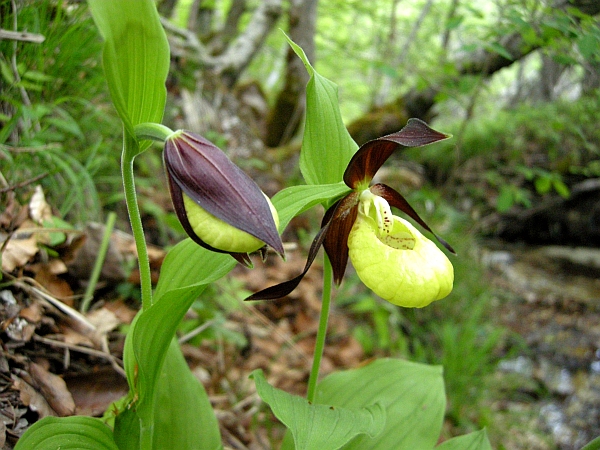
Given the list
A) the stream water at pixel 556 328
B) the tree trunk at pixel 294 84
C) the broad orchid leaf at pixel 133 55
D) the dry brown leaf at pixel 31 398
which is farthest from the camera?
the tree trunk at pixel 294 84

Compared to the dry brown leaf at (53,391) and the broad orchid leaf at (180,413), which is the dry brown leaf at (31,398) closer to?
the dry brown leaf at (53,391)

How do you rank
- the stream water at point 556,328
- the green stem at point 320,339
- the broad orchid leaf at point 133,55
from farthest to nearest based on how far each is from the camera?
the stream water at point 556,328
the green stem at point 320,339
the broad orchid leaf at point 133,55

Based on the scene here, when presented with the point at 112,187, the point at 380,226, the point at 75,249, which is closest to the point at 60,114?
A: the point at 112,187

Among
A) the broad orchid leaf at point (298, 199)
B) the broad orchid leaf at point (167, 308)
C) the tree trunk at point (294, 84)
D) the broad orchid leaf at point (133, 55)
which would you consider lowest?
the tree trunk at point (294, 84)

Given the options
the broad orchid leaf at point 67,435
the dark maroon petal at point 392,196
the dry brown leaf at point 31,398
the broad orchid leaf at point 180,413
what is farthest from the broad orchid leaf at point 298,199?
the dry brown leaf at point 31,398

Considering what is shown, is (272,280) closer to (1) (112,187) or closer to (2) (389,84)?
(1) (112,187)

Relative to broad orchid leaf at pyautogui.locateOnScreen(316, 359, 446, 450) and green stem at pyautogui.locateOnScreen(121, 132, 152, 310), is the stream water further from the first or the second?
green stem at pyautogui.locateOnScreen(121, 132, 152, 310)

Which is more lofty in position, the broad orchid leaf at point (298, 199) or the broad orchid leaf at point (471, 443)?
the broad orchid leaf at point (298, 199)
